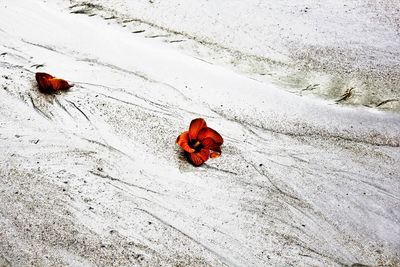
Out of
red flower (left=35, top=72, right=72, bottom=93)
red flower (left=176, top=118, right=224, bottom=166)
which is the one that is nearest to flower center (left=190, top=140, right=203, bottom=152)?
red flower (left=176, top=118, right=224, bottom=166)

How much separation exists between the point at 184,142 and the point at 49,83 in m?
1.08

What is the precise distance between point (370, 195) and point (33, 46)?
269 centimetres

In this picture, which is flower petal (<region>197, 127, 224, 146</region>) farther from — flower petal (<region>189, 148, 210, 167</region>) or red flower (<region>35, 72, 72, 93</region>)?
red flower (<region>35, 72, 72, 93</region>)

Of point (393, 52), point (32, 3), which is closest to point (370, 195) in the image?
point (393, 52)

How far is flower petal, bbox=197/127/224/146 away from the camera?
8.96 feet

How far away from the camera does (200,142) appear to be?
277 cm

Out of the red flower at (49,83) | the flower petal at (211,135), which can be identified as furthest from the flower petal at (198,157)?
the red flower at (49,83)

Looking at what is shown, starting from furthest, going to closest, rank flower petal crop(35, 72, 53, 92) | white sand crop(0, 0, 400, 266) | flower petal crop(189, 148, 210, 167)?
1. flower petal crop(35, 72, 53, 92)
2. flower petal crop(189, 148, 210, 167)
3. white sand crop(0, 0, 400, 266)

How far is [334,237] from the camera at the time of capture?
2471mm

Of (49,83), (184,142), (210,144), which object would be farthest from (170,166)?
(49,83)

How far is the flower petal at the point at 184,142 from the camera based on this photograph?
2.70 m

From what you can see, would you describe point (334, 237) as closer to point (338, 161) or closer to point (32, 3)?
point (338, 161)

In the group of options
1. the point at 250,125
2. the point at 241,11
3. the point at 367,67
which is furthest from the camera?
the point at 241,11

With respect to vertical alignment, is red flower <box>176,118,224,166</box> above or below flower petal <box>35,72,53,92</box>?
below
